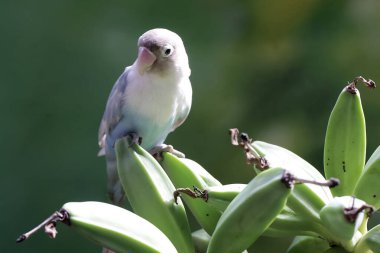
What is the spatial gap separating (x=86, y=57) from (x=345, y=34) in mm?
764

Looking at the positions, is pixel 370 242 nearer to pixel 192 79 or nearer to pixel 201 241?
pixel 201 241

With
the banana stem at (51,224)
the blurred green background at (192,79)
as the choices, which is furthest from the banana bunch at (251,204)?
the blurred green background at (192,79)

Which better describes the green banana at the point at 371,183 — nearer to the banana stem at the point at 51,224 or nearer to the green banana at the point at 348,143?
the green banana at the point at 348,143

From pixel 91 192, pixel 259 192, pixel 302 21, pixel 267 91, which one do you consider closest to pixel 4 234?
pixel 91 192

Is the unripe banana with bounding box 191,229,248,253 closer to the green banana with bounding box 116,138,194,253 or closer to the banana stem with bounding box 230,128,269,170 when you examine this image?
the green banana with bounding box 116,138,194,253

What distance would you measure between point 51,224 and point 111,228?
63 millimetres

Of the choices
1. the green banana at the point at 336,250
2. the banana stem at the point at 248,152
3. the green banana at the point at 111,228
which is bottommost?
the green banana at the point at 336,250

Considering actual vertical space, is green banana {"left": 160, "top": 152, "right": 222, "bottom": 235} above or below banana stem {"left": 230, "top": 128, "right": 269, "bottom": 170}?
below

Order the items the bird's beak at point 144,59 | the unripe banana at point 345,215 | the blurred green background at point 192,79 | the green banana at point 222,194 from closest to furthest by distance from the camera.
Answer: the unripe banana at point 345,215, the green banana at point 222,194, the bird's beak at point 144,59, the blurred green background at point 192,79

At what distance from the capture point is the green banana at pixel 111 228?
23.4 inches

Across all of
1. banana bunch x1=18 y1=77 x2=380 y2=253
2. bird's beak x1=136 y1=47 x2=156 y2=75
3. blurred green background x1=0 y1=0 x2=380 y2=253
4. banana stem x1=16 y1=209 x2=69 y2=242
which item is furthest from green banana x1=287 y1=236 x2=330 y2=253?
blurred green background x1=0 y1=0 x2=380 y2=253

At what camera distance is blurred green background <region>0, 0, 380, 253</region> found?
166 cm

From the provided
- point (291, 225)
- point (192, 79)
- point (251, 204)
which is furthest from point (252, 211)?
point (192, 79)

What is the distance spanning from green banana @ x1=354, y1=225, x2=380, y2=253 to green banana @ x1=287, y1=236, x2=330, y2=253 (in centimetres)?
4
